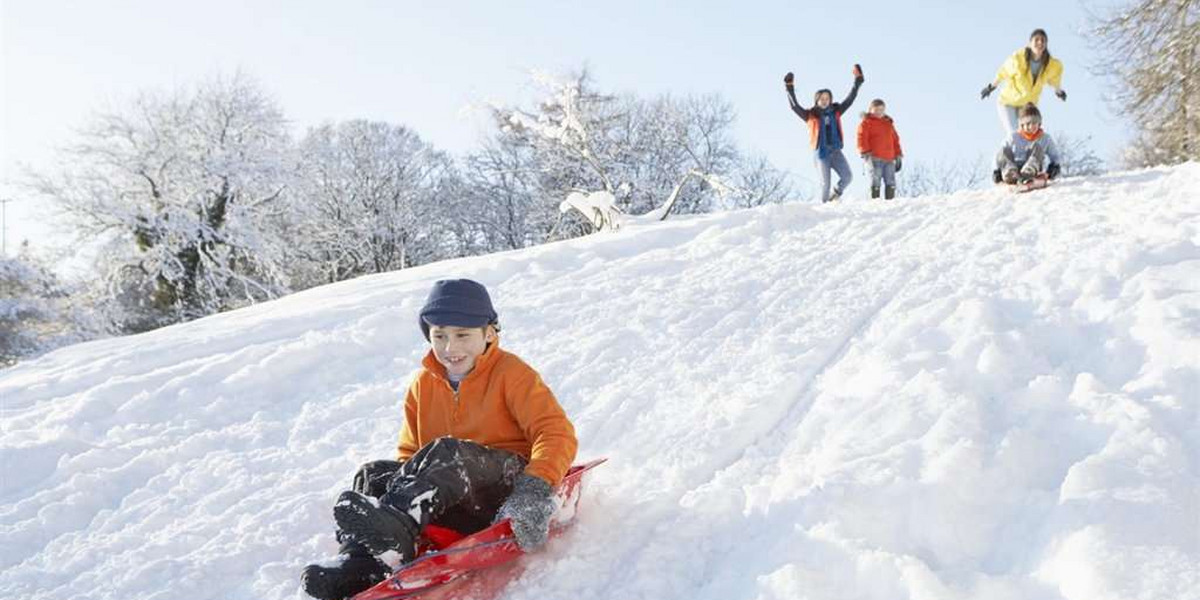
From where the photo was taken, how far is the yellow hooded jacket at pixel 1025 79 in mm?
8555

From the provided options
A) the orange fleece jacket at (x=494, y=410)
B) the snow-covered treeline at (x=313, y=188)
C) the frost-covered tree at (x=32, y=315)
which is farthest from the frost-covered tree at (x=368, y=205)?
the orange fleece jacket at (x=494, y=410)

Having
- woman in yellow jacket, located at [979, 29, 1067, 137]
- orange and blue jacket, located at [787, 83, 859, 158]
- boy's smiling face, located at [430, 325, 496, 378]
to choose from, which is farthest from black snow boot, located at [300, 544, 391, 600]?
orange and blue jacket, located at [787, 83, 859, 158]

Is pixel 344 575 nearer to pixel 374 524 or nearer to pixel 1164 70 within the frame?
pixel 374 524

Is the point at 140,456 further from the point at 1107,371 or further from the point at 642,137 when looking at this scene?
the point at 642,137

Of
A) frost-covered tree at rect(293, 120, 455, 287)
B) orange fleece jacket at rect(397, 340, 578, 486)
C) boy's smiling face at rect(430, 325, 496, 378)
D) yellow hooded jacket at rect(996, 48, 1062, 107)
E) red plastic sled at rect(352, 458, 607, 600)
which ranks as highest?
frost-covered tree at rect(293, 120, 455, 287)

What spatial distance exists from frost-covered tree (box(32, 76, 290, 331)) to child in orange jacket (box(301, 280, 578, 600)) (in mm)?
19961

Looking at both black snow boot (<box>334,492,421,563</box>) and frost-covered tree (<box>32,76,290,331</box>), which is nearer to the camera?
black snow boot (<box>334,492,421,563</box>)

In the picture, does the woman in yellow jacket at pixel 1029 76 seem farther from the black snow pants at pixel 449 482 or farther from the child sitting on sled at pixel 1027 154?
the black snow pants at pixel 449 482

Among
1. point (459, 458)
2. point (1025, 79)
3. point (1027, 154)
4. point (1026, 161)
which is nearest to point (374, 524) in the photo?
point (459, 458)

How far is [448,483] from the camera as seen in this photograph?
Answer: 8.84ft

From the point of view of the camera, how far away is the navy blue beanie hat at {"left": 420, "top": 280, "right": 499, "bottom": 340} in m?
2.98

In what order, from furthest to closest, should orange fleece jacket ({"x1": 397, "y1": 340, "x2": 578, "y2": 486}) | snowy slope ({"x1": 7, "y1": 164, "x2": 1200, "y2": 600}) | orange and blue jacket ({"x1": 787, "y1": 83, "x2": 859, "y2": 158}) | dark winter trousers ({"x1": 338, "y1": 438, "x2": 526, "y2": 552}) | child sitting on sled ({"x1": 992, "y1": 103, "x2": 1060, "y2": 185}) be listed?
orange and blue jacket ({"x1": 787, "y1": 83, "x2": 859, "y2": 158}) → child sitting on sled ({"x1": 992, "y1": 103, "x2": 1060, "y2": 185}) → orange fleece jacket ({"x1": 397, "y1": 340, "x2": 578, "y2": 486}) → dark winter trousers ({"x1": 338, "y1": 438, "x2": 526, "y2": 552}) → snowy slope ({"x1": 7, "y1": 164, "x2": 1200, "y2": 600})

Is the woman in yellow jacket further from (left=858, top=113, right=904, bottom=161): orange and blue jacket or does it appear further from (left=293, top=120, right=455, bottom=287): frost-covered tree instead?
(left=293, top=120, right=455, bottom=287): frost-covered tree

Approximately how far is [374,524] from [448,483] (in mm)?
273
